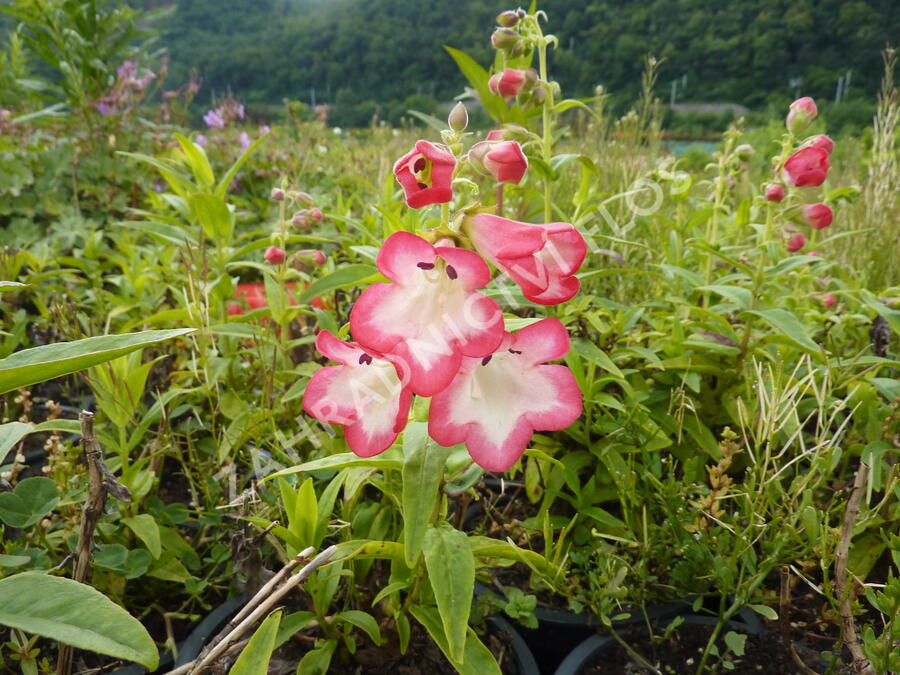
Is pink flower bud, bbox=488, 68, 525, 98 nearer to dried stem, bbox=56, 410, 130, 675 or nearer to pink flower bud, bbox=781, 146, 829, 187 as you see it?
pink flower bud, bbox=781, 146, 829, 187

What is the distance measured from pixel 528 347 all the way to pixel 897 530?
991 millimetres

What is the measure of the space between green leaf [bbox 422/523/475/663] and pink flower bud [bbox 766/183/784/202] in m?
1.15

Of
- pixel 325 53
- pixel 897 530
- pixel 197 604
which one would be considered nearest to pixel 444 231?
pixel 197 604

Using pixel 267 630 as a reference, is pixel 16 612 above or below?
above

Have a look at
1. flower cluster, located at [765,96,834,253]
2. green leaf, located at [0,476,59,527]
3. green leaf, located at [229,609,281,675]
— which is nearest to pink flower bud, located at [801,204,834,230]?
flower cluster, located at [765,96,834,253]

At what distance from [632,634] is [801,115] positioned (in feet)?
4.22

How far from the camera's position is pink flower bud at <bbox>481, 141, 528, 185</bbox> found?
721mm

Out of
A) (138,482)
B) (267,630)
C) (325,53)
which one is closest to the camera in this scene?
(267,630)

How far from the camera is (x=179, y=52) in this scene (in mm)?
34062

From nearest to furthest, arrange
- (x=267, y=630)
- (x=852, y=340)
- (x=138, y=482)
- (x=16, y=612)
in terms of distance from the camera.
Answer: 1. (x=16, y=612)
2. (x=267, y=630)
3. (x=138, y=482)
4. (x=852, y=340)

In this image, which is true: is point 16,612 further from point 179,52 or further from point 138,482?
point 179,52

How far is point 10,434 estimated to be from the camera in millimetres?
745

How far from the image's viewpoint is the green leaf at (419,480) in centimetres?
64

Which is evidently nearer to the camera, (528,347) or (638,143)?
(528,347)
